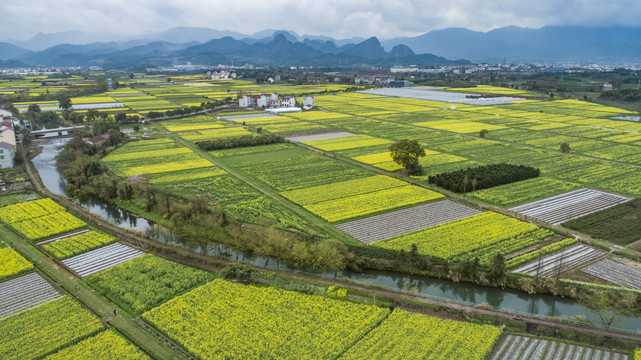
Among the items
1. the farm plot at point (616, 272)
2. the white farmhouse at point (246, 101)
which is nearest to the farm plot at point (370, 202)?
the farm plot at point (616, 272)

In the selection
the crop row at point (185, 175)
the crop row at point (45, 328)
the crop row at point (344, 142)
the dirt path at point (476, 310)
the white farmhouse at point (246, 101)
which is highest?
the white farmhouse at point (246, 101)

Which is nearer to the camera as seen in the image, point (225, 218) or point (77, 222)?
point (225, 218)

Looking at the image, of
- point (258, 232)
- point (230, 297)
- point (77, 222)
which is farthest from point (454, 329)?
point (77, 222)

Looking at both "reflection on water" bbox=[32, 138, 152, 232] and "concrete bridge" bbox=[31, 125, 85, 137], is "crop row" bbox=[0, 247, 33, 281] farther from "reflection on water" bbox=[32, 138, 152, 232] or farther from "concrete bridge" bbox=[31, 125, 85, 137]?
"concrete bridge" bbox=[31, 125, 85, 137]

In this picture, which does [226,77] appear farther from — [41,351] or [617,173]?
[41,351]

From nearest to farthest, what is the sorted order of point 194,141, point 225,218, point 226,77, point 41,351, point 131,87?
point 41,351, point 225,218, point 194,141, point 131,87, point 226,77

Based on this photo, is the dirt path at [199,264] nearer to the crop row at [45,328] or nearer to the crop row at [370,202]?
the crop row at [45,328]

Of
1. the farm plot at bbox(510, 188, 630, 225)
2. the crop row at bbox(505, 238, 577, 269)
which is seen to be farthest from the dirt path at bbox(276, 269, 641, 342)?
the farm plot at bbox(510, 188, 630, 225)
